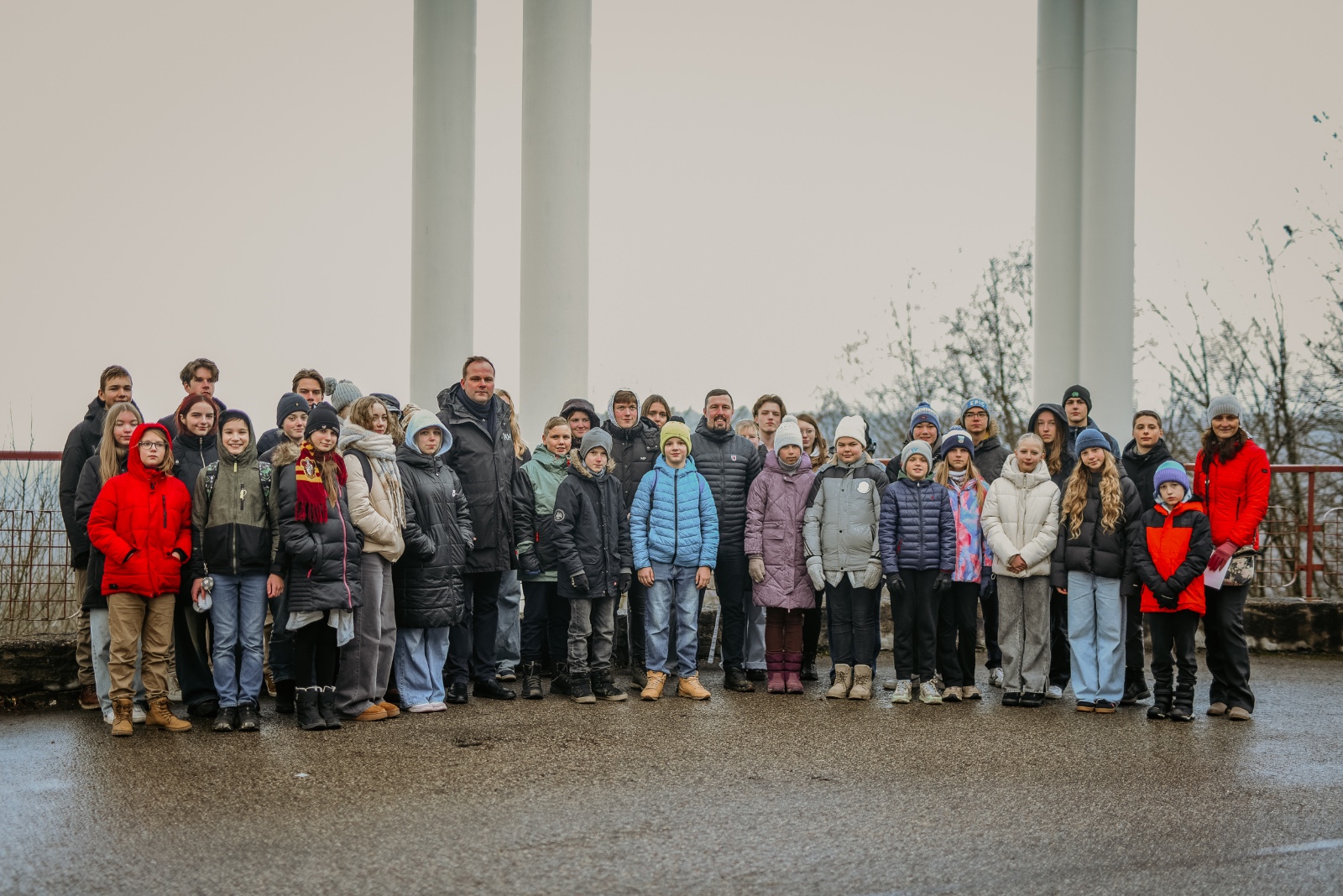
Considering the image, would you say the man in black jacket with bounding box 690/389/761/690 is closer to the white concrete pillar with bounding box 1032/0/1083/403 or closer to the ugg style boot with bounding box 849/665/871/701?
the ugg style boot with bounding box 849/665/871/701

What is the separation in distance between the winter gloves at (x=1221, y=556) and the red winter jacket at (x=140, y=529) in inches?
253

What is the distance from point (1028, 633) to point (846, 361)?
32.3ft

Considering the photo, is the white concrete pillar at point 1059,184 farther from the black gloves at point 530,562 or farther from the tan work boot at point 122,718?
the tan work boot at point 122,718

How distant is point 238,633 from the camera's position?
712 centimetres

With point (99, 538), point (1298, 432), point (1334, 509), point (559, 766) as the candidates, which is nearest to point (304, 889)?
point (559, 766)

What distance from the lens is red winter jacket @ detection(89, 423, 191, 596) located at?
22.4 ft

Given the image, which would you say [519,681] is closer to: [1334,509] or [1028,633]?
[1028,633]

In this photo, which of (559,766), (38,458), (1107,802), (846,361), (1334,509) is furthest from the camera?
(846,361)

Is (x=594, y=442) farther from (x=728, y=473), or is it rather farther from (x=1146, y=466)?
(x=1146, y=466)

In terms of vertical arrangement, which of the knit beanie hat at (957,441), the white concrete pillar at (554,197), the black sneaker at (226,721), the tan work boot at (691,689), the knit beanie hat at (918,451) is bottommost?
the tan work boot at (691,689)

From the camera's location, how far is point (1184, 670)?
7551mm

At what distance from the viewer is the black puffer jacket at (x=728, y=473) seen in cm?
891

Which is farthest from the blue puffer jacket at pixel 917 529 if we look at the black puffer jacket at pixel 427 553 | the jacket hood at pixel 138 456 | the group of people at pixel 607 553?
the jacket hood at pixel 138 456

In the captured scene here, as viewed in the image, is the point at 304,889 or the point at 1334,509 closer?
the point at 304,889
